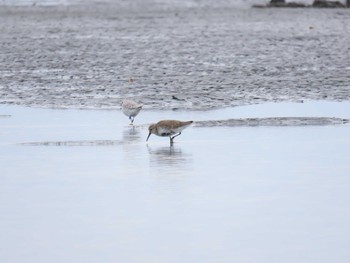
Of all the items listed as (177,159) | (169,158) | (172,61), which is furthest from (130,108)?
(172,61)

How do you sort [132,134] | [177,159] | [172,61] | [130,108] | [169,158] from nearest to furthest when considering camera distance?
1. [177,159]
2. [169,158]
3. [132,134]
4. [130,108]
5. [172,61]

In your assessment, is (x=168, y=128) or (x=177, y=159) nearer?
(x=177, y=159)

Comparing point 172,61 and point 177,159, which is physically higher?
point 172,61

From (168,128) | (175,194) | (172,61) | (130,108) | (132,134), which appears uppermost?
(172,61)

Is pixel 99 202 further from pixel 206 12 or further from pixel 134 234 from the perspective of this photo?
pixel 206 12

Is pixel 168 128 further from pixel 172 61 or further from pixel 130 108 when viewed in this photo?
pixel 172 61

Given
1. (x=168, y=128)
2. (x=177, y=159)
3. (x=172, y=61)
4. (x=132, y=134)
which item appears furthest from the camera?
(x=172, y=61)

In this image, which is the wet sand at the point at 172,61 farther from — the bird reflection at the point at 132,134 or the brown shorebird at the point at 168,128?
the brown shorebird at the point at 168,128

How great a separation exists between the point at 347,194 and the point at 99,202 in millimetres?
2367

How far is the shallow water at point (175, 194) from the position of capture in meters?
9.65

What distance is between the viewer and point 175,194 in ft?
38.8

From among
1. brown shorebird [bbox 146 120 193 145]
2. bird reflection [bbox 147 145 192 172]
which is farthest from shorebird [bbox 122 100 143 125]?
bird reflection [bbox 147 145 192 172]

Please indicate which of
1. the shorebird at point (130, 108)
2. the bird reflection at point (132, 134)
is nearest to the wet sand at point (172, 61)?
the shorebird at point (130, 108)

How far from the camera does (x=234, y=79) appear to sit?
2472 cm
